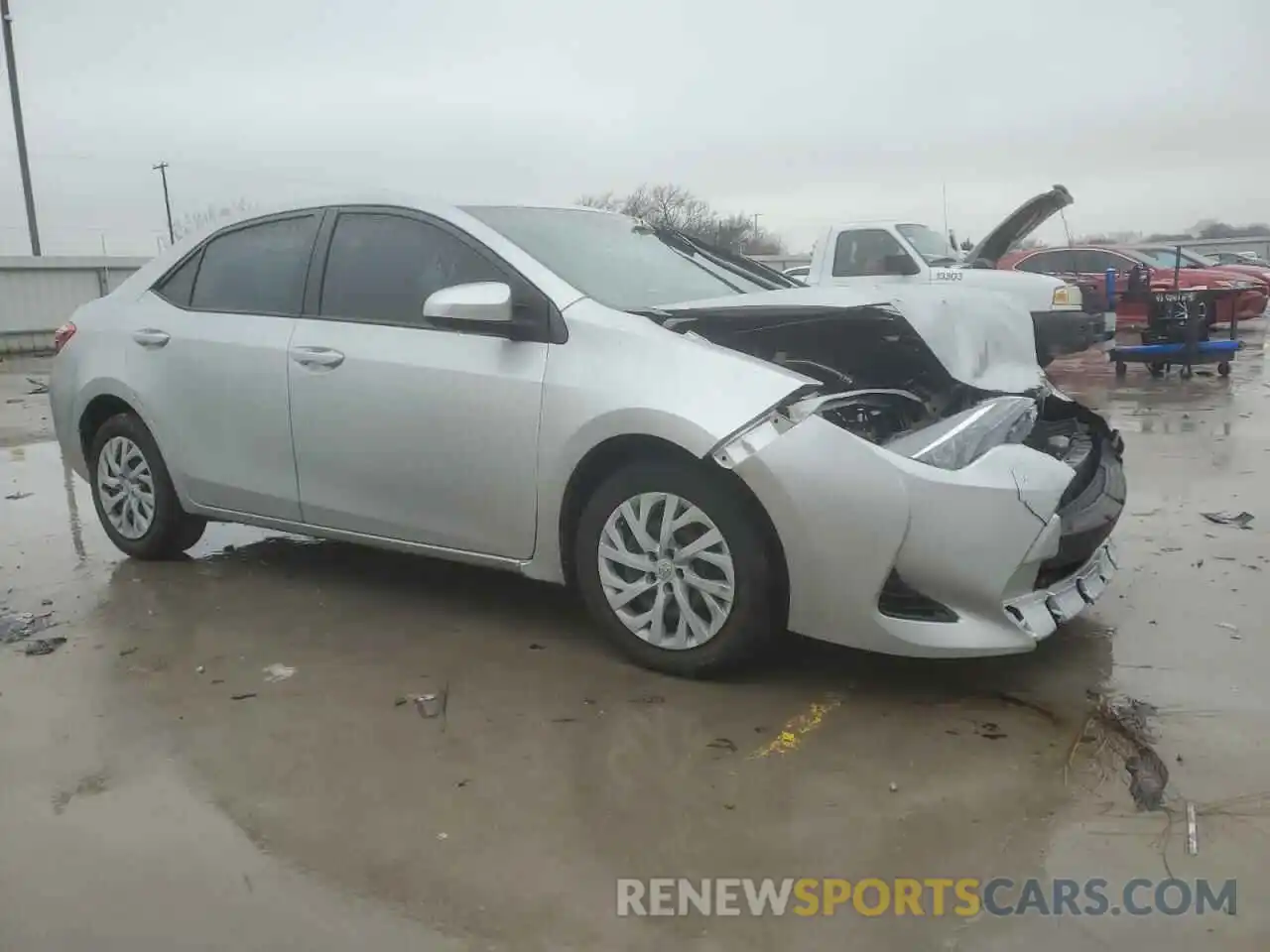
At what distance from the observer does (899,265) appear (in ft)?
40.0

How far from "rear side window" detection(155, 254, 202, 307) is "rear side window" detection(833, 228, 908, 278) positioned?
8.50m

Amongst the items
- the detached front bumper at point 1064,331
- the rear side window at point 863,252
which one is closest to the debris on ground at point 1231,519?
the detached front bumper at point 1064,331

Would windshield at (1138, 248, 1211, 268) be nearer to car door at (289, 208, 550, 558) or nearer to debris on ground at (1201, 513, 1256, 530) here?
debris on ground at (1201, 513, 1256, 530)

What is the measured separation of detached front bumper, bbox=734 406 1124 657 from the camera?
325 centimetres

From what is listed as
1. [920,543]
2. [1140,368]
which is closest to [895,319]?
[920,543]

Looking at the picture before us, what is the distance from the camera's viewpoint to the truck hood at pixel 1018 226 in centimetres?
1181

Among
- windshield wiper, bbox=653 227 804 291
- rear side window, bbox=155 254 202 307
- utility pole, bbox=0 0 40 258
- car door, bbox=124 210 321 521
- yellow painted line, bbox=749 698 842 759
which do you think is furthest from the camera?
utility pole, bbox=0 0 40 258

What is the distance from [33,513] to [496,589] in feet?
11.1

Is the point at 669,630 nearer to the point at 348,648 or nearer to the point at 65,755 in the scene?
the point at 348,648

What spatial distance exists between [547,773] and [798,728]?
0.77 m

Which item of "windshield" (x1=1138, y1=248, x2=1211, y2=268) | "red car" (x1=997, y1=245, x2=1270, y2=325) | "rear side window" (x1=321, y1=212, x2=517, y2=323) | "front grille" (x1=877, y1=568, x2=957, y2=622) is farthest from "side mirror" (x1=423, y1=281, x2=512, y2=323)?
"windshield" (x1=1138, y1=248, x2=1211, y2=268)

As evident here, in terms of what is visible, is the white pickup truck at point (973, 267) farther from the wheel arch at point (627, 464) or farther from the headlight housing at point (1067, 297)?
the wheel arch at point (627, 464)

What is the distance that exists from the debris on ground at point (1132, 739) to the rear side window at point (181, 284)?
160 inches

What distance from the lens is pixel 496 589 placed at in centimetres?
485
